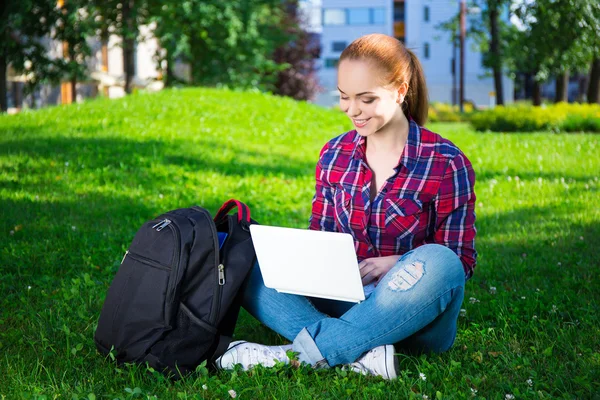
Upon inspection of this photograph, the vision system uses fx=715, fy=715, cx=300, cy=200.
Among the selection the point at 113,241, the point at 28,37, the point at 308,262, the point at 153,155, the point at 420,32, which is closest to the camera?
the point at 308,262

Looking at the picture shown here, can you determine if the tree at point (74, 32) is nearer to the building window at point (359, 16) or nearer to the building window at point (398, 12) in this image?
the building window at point (359, 16)

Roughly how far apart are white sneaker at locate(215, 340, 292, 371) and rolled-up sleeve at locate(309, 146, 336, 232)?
64 cm

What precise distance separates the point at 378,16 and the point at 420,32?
3792 millimetres

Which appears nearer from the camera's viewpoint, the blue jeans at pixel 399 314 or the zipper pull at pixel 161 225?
the blue jeans at pixel 399 314

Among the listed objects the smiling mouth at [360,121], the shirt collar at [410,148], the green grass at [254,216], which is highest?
the smiling mouth at [360,121]

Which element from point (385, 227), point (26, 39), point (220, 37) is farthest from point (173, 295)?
point (220, 37)

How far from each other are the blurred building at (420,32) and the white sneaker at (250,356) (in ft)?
165

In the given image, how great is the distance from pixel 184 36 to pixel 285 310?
20.8 meters

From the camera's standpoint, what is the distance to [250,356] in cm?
306

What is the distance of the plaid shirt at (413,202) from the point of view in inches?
124

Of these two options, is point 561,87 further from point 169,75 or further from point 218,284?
point 218,284

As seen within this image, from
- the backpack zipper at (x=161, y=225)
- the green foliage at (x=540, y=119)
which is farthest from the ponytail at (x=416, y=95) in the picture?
the green foliage at (x=540, y=119)

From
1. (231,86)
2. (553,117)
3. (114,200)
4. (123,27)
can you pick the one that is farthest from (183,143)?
(231,86)

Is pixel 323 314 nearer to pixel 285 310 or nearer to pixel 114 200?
pixel 285 310
